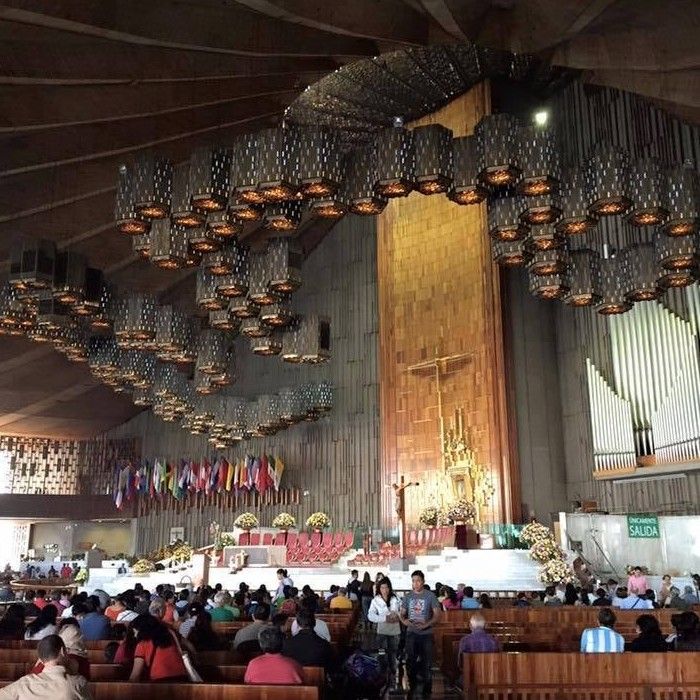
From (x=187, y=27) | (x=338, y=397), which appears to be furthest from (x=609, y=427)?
(x=187, y=27)

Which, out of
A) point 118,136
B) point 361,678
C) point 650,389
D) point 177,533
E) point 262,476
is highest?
point 118,136

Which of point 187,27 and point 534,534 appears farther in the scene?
point 534,534

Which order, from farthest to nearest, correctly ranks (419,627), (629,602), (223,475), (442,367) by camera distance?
(223,475) < (442,367) < (629,602) < (419,627)

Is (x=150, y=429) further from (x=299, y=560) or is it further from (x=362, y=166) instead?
(x=362, y=166)

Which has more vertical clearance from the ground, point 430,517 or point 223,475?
point 223,475

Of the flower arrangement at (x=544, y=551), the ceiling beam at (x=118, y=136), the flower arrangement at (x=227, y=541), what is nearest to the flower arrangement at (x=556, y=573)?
the flower arrangement at (x=544, y=551)

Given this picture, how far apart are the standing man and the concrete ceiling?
25.4 ft

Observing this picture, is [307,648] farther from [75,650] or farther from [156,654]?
[75,650]

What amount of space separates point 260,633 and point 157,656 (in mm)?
678

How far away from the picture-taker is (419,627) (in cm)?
760

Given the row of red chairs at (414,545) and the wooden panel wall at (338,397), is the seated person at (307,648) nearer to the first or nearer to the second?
the row of red chairs at (414,545)

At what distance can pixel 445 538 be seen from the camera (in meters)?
18.6

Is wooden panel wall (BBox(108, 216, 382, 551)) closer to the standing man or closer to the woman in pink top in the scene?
the woman in pink top

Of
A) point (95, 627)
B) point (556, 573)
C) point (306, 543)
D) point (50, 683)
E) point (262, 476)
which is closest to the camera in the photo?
point (50, 683)
